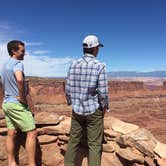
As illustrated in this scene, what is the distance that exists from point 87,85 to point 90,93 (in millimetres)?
95

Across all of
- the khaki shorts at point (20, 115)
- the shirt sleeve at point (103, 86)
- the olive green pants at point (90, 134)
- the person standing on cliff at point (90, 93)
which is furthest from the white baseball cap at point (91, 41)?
the khaki shorts at point (20, 115)

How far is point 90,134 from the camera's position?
11.9ft

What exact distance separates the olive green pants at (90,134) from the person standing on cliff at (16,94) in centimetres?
48

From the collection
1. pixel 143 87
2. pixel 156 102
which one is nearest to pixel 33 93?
pixel 156 102

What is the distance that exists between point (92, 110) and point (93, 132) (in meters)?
0.29

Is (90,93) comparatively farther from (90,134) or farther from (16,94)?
(16,94)

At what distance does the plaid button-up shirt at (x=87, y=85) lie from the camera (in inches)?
134

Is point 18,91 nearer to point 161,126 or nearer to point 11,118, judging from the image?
point 11,118

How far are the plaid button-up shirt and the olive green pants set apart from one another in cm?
10

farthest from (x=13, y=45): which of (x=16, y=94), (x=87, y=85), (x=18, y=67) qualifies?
(x=87, y=85)

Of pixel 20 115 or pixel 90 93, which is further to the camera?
pixel 20 115

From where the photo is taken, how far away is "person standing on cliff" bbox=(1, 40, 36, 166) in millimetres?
3535

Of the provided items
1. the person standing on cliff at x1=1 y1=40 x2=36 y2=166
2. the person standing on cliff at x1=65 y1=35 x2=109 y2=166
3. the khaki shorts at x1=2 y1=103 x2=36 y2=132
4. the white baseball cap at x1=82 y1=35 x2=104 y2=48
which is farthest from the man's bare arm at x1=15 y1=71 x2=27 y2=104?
the white baseball cap at x1=82 y1=35 x2=104 y2=48

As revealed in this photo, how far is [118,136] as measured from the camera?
4039mm
